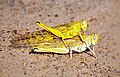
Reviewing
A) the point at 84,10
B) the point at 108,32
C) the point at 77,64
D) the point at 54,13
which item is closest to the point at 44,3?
the point at 54,13

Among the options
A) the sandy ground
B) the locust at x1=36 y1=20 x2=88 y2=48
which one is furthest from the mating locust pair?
→ the sandy ground

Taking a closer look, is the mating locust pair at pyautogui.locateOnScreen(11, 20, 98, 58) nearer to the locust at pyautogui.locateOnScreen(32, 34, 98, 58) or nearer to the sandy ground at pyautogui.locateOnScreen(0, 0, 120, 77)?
the locust at pyautogui.locateOnScreen(32, 34, 98, 58)

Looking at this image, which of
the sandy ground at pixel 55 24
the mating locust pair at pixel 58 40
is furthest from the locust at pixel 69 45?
the sandy ground at pixel 55 24

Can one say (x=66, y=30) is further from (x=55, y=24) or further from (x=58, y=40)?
(x=55, y=24)

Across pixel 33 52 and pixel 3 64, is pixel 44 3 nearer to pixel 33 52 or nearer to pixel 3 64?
pixel 33 52

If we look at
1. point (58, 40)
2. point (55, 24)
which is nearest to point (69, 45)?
point (58, 40)
